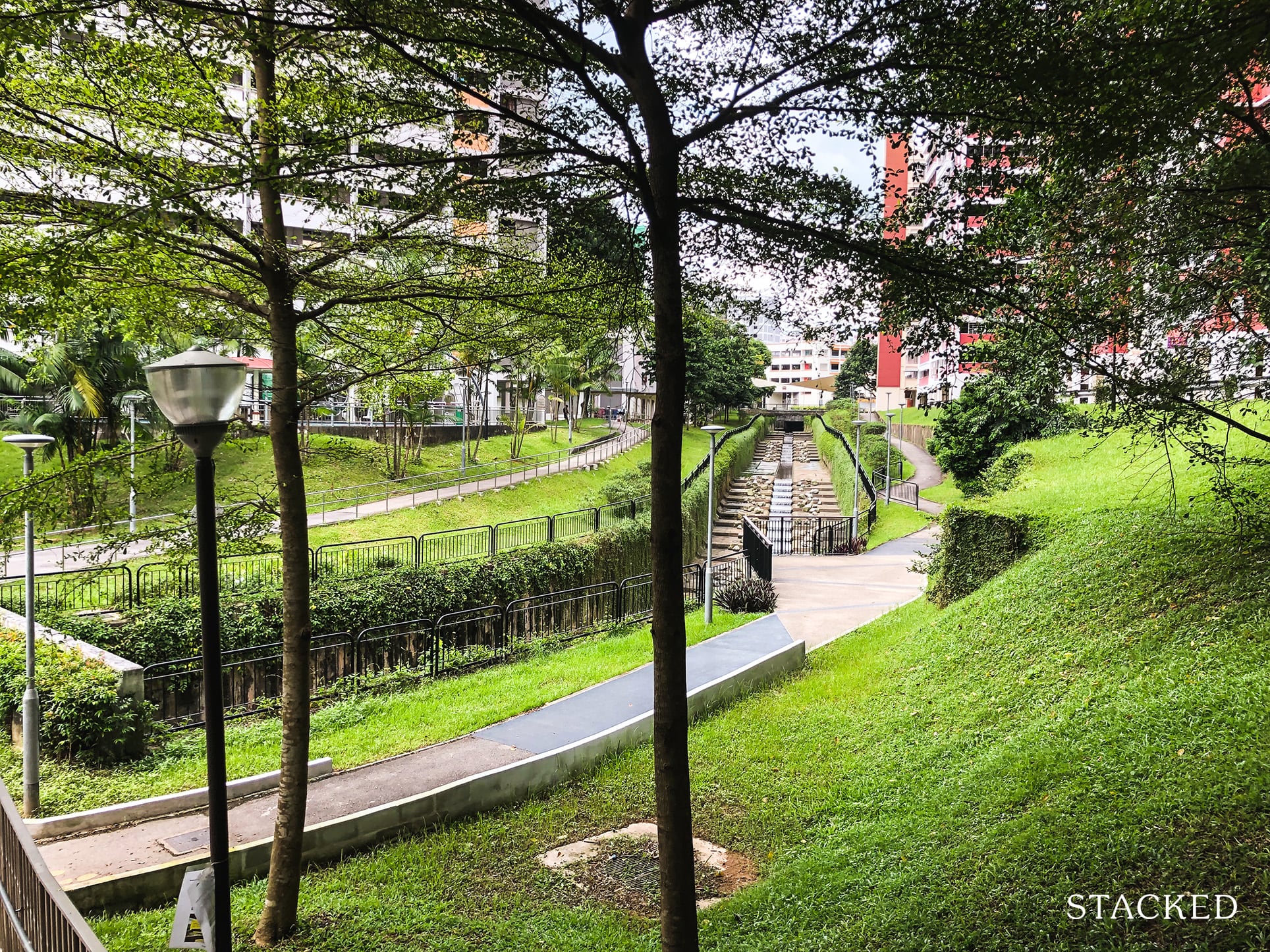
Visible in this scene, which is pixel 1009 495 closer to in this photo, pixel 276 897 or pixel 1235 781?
pixel 1235 781

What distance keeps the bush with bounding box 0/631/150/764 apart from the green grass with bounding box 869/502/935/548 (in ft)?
70.5

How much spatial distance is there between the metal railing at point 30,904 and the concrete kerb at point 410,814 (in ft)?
6.74

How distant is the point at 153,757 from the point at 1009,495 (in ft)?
46.3

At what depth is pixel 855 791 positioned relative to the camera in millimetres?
7777

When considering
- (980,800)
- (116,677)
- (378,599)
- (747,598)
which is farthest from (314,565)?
(980,800)

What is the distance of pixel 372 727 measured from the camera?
10.8m

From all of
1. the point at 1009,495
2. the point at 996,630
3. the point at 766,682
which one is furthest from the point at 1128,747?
the point at 1009,495

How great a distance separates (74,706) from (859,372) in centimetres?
8480

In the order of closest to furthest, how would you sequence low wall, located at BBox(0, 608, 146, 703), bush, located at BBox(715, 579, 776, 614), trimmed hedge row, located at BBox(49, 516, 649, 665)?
low wall, located at BBox(0, 608, 146, 703) < trimmed hedge row, located at BBox(49, 516, 649, 665) < bush, located at BBox(715, 579, 776, 614)

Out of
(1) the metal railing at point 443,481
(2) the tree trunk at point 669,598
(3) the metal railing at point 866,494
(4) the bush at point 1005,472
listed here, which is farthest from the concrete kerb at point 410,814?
(3) the metal railing at point 866,494

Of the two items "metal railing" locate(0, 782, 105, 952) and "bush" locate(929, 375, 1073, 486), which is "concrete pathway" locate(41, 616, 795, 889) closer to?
"metal railing" locate(0, 782, 105, 952)

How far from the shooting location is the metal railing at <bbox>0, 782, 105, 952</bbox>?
3.34m

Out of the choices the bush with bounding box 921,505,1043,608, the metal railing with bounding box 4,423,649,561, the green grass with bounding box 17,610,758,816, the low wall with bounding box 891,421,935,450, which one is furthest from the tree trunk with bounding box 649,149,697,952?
the low wall with bounding box 891,421,935,450

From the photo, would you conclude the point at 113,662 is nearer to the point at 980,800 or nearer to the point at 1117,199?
the point at 980,800
